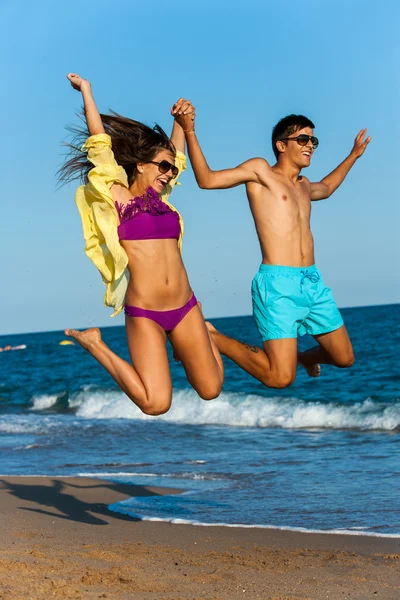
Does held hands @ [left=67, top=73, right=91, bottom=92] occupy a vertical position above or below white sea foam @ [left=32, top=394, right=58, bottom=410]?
above

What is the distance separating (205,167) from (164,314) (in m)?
1.20

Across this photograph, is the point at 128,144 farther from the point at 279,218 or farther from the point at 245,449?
the point at 245,449

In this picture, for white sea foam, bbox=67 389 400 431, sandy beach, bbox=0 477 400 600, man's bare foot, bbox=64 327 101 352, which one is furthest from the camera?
white sea foam, bbox=67 389 400 431

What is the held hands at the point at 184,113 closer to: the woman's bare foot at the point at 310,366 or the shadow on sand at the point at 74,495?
the woman's bare foot at the point at 310,366

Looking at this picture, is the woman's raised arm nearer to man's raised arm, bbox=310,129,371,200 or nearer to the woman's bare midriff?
the woman's bare midriff

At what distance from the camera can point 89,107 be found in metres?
6.59

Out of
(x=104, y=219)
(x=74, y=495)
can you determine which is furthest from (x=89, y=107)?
(x=74, y=495)

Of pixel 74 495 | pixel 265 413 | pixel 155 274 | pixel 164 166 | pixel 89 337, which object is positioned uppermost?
pixel 164 166

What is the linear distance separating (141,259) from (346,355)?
82.8 inches

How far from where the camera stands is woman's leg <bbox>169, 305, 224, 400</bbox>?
6.70 m

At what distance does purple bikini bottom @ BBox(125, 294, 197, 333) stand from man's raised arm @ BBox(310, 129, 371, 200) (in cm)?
178

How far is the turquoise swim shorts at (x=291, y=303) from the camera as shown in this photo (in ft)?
23.9

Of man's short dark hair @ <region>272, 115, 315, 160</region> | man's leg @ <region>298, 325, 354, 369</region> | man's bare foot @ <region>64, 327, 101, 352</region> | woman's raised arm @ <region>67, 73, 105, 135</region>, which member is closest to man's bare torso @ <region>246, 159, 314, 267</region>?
man's short dark hair @ <region>272, 115, 315, 160</region>

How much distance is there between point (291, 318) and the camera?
288 inches
